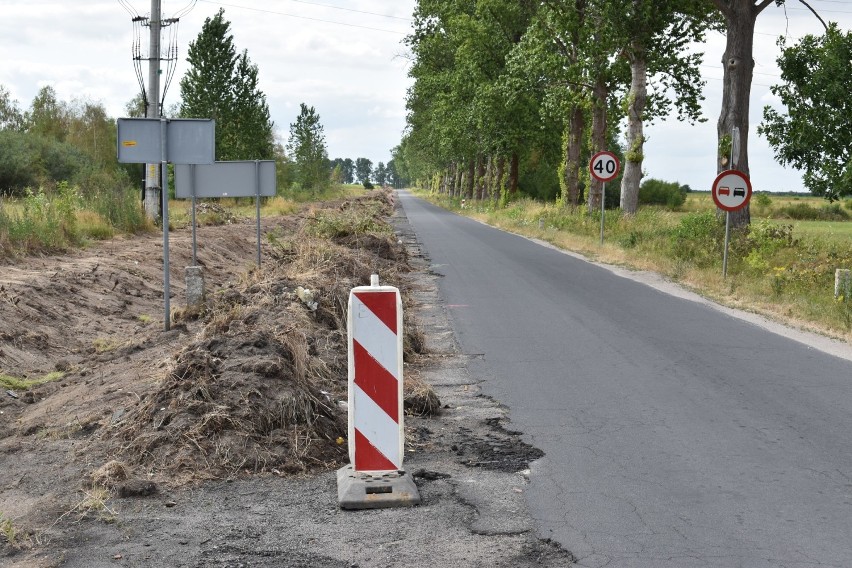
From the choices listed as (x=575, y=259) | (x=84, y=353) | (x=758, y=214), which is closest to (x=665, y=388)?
(x=84, y=353)

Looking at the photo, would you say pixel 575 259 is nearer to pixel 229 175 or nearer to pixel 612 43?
pixel 612 43

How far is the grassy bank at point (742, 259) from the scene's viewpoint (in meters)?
14.2

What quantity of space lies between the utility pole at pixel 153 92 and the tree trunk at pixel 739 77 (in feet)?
48.2

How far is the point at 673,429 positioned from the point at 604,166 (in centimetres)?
2150

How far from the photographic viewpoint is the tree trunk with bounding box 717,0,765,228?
2205 centimetres

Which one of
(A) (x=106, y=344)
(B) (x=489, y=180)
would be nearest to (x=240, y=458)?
(A) (x=106, y=344)

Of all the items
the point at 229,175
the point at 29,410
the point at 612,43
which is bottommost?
the point at 29,410

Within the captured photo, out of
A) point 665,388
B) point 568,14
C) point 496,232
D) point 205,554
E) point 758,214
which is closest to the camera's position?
point 205,554

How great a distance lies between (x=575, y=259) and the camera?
24297 millimetres

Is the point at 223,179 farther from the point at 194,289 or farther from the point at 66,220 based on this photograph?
the point at 66,220

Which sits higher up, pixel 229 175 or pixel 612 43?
pixel 612 43

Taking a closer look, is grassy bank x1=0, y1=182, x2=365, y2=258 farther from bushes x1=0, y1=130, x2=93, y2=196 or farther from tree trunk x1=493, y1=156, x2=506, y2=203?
tree trunk x1=493, y1=156, x2=506, y2=203

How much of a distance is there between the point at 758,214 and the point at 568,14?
43174mm

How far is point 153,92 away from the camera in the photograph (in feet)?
85.4
